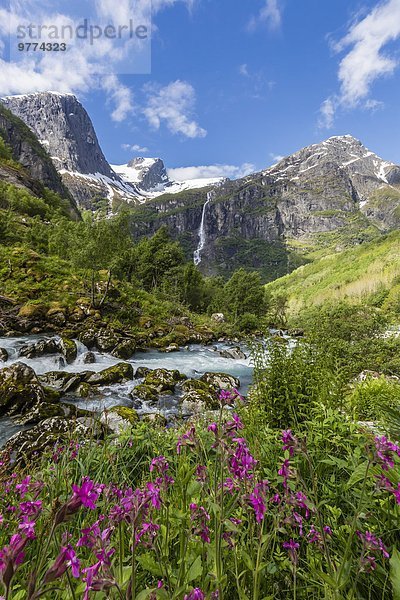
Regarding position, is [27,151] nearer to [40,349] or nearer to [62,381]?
[40,349]

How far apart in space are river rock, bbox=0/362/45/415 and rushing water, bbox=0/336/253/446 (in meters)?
0.57

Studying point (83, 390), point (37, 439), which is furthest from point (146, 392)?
point (37, 439)

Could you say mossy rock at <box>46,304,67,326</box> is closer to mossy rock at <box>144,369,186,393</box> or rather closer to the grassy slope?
mossy rock at <box>144,369,186,393</box>

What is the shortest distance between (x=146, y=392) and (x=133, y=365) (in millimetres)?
4658

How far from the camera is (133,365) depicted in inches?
642

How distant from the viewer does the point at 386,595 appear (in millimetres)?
1635

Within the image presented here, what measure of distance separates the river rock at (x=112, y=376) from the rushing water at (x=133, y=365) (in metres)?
0.34

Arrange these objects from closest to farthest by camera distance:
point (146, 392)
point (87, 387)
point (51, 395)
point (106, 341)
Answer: point (51, 395) < point (87, 387) < point (146, 392) < point (106, 341)

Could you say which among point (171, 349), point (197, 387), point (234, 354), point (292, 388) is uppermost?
point (292, 388)

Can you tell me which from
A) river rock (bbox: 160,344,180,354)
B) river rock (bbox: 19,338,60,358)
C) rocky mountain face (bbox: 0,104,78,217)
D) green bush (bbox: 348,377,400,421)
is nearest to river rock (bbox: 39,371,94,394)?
river rock (bbox: 19,338,60,358)

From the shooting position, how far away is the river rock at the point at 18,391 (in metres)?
9.41

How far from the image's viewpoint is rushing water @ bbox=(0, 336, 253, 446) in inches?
426

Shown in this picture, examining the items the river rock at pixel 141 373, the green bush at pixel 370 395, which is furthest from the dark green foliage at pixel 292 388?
the river rock at pixel 141 373

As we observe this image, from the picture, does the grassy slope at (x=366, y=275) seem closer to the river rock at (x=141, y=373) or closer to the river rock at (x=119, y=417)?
the river rock at (x=141, y=373)
